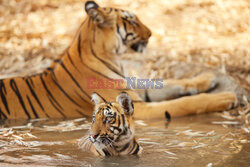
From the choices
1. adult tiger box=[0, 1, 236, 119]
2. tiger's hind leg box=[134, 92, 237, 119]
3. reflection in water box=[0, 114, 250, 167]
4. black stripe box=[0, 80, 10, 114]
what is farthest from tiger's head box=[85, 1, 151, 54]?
black stripe box=[0, 80, 10, 114]

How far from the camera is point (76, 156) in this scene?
1760 millimetres

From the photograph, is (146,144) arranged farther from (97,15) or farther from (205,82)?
(205,82)

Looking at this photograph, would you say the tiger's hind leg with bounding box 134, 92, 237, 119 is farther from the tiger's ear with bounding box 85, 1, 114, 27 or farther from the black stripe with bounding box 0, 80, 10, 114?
the black stripe with bounding box 0, 80, 10, 114

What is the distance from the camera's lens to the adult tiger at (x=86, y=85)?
2932 mm

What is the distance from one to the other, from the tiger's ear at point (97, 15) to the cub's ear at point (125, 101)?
1.36 metres

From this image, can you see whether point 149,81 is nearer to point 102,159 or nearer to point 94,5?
point 94,5

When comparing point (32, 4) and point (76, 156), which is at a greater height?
point (32, 4)

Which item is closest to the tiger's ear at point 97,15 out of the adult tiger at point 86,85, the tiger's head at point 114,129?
the adult tiger at point 86,85

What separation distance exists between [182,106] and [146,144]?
3.22 feet

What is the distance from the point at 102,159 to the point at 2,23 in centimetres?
451

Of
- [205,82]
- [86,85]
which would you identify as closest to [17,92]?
[86,85]

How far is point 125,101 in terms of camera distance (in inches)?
65.5

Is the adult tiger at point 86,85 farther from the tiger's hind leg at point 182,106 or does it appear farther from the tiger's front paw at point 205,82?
the tiger's front paw at point 205,82

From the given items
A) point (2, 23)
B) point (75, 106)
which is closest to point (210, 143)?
point (75, 106)
